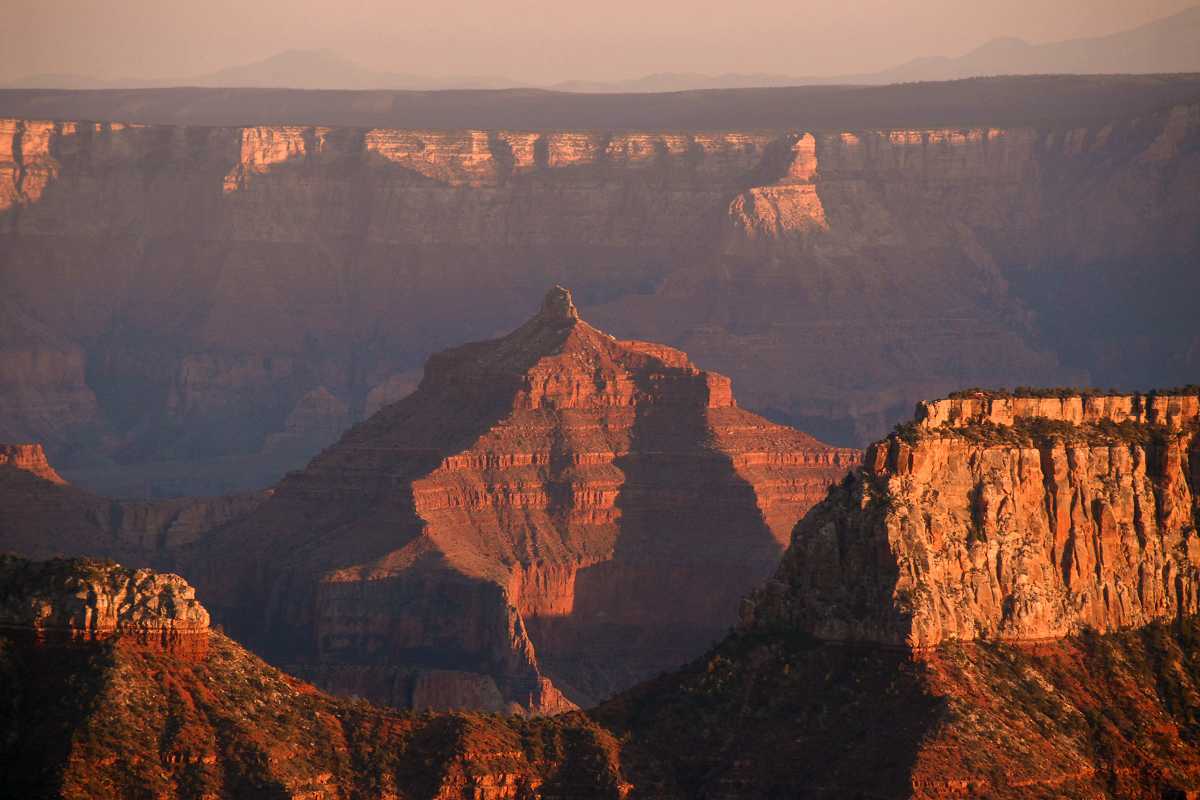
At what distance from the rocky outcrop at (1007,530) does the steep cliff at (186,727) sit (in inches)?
252

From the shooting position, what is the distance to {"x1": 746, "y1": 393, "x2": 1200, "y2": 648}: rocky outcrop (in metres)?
96.0

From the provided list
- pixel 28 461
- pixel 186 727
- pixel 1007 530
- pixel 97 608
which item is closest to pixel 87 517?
pixel 28 461

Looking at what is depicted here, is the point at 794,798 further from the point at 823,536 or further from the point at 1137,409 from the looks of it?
the point at 1137,409

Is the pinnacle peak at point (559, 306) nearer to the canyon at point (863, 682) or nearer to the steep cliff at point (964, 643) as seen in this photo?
the steep cliff at point (964, 643)

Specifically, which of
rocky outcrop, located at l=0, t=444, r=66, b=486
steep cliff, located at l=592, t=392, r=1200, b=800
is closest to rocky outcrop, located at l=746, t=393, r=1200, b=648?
steep cliff, located at l=592, t=392, r=1200, b=800

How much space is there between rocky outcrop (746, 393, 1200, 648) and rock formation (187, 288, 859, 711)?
2028 inches

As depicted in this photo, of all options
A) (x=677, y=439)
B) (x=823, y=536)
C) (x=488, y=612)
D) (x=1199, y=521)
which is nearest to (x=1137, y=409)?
(x=1199, y=521)

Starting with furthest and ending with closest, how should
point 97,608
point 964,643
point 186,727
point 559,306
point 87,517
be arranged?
point 559,306, point 87,517, point 964,643, point 97,608, point 186,727

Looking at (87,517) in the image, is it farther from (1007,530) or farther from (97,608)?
(97,608)

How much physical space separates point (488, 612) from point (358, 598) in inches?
212

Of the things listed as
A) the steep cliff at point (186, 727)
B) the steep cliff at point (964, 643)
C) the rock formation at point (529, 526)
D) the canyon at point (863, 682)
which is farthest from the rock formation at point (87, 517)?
the steep cliff at point (186, 727)

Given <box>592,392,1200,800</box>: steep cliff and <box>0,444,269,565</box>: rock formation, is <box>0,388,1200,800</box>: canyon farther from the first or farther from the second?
<box>0,444,269,565</box>: rock formation

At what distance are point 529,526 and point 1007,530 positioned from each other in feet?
257

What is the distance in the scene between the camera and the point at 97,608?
91.4 meters
